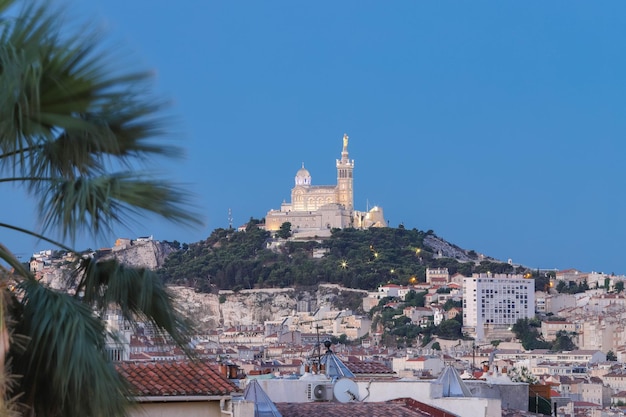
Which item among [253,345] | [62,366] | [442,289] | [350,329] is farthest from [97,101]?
[442,289]

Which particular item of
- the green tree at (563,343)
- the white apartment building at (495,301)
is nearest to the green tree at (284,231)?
the white apartment building at (495,301)

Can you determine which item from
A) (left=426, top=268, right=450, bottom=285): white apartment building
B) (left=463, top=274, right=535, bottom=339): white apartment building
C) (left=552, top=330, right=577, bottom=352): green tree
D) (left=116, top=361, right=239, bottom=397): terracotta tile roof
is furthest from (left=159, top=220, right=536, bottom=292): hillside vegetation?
(left=116, top=361, right=239, bottom=397): terracotta tile roof

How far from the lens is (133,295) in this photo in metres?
7.35

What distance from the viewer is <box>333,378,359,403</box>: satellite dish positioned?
19.7 metres

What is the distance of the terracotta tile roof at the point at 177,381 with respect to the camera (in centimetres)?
1326

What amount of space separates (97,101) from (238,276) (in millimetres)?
187360

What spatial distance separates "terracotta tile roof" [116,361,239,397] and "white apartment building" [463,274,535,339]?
163792 millimetres

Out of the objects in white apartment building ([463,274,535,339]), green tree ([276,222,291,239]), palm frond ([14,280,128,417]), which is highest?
green tree ([276,222,291,239])

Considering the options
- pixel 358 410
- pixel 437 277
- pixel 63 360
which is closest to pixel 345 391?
pixel 358 410

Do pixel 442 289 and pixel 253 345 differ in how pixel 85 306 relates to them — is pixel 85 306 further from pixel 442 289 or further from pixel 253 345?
pixel 442 289

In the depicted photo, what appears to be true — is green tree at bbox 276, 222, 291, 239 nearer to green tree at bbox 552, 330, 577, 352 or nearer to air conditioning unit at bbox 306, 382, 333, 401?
green tree at bbox 552, 330, 577, 352

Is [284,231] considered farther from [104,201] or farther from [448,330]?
[104,201]

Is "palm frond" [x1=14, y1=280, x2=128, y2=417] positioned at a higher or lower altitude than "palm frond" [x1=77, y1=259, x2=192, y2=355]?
lower

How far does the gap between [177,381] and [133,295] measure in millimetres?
6293
